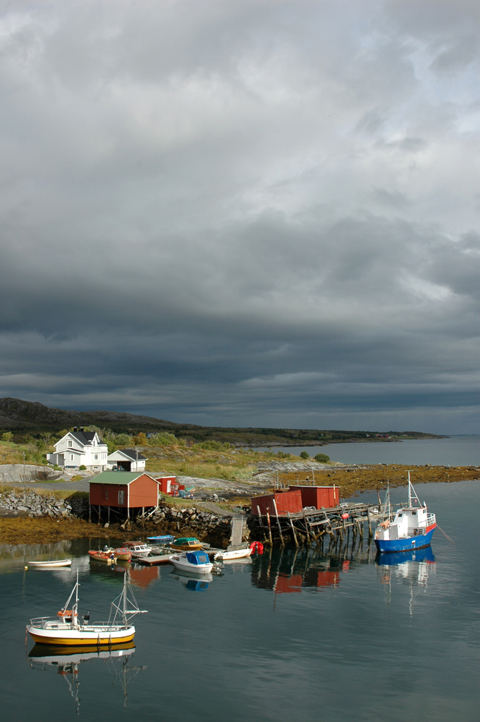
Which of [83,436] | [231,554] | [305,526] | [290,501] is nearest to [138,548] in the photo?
[231,554]

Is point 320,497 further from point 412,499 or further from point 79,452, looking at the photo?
point 79,452

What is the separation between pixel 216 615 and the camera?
3594 cm

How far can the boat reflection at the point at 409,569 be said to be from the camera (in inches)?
1714

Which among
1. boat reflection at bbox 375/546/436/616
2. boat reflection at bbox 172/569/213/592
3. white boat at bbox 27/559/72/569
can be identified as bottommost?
boat reflection at bbox 375/546/436/616

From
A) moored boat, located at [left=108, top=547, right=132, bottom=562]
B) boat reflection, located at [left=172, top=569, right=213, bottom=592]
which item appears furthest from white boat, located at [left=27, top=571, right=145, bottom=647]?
moored boat, located at [left=108, top=547, right=132, bottom=562]

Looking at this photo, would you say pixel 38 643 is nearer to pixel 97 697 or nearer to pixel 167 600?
pixel 97 697

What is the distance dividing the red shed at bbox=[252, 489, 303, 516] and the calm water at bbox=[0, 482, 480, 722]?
1051 centimetres

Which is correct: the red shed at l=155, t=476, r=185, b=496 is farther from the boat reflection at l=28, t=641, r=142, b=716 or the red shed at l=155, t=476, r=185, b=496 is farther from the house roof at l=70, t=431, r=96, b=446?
the boat reflection at l=28, t=641, r=142, b=716

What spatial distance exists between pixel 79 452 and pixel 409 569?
63.9 meters

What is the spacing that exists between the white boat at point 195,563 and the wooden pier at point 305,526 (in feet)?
40.8

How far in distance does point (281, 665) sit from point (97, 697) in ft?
29.7

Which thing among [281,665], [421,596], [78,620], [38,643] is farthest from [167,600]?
[421,596]

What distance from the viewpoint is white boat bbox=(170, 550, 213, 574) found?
4622 cm

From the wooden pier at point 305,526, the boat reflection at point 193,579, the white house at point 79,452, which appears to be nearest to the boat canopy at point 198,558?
the boat reflection at point 193,579
